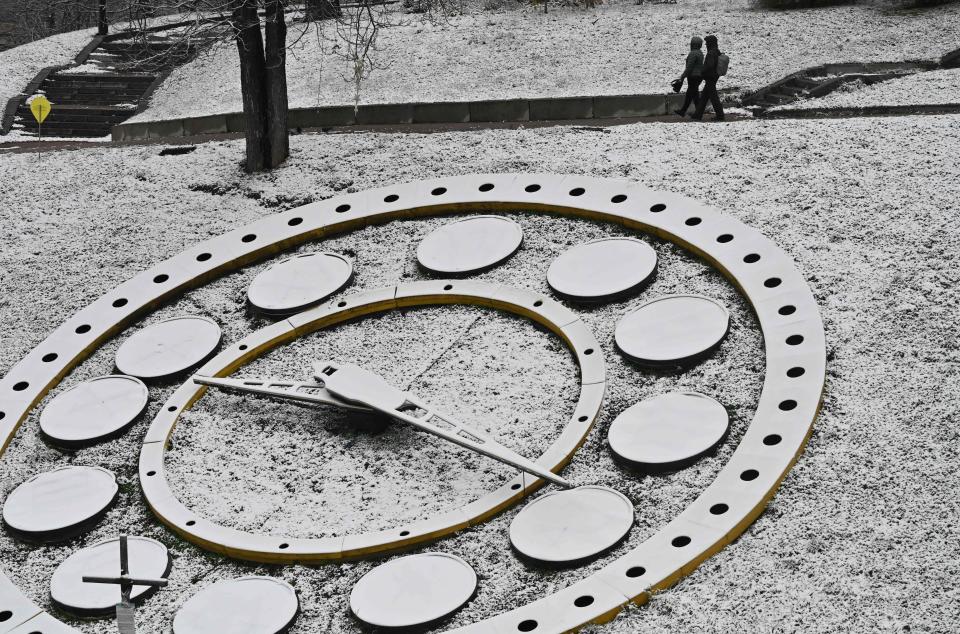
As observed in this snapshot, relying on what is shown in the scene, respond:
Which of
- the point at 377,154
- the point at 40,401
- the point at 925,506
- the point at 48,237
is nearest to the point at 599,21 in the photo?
the point at 377,154

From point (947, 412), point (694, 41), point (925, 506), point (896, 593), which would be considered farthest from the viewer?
point (694, 41)

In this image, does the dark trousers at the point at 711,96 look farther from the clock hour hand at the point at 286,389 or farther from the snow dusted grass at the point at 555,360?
the clock hour hand at the point at 286,389

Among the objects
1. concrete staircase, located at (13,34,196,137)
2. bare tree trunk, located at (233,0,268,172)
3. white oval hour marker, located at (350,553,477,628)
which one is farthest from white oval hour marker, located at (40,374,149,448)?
concrete staircase, located at (13,34,196,137)

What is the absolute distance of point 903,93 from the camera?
15.0 m

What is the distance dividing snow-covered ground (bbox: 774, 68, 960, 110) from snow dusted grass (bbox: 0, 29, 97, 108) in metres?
16.6

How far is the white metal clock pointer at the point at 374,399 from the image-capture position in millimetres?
7965

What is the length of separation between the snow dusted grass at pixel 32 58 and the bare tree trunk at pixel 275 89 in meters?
12.3

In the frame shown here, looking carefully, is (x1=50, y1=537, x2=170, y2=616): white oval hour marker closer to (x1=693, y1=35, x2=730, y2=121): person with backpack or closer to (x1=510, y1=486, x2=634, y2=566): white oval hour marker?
(x1=510, y1=486, x2=634, y2=566): white oval hour marker

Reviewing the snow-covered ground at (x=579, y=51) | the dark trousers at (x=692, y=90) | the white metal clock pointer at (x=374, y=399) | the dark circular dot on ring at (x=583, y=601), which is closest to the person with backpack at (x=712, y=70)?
the dark trousers at (x=692, y=90)

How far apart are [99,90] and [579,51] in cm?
1098

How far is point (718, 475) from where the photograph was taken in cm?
766

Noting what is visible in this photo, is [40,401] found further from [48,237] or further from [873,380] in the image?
[873,380]

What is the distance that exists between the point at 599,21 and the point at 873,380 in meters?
14.8

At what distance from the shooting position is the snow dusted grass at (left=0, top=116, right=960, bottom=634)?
6.88 meters
